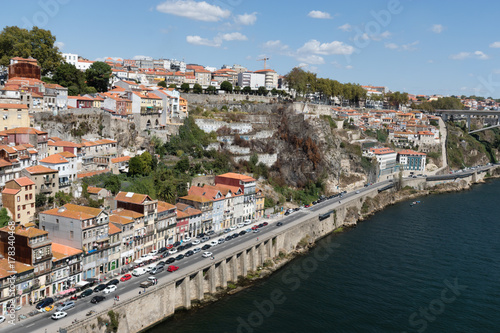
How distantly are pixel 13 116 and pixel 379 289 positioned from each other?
108ft

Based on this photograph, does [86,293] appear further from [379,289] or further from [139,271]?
[379,289]

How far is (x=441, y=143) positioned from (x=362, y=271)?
215 feet

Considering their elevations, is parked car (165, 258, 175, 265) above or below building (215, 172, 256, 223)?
below

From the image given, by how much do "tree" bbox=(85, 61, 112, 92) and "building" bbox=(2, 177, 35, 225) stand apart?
3047cm

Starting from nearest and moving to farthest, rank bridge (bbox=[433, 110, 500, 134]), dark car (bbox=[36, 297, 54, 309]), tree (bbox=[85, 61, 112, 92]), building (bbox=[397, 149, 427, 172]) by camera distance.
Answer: dark car (bbox=[36, 297, 54, 309]) → tree (bbox=[85, 61, 112, 92]) → building (bbox=[397, 149, 427, 172]) → bridge (bbox=[433, 110, 500, 134])

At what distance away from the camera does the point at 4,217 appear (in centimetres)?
2880

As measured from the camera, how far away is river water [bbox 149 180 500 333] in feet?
92.7

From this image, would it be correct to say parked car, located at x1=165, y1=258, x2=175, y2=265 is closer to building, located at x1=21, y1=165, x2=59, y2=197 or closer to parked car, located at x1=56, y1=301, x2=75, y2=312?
parked car, located at x1=56, y1=301, x2=75, y2=312

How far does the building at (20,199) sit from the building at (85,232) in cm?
147

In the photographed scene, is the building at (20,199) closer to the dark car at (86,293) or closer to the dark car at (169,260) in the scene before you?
the dark car at (86,293)

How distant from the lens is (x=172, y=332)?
26.1m

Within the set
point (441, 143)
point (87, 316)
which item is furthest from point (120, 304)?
point (441, 143)

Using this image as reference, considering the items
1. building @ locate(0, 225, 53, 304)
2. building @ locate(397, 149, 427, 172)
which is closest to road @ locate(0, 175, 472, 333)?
building @ locate(0, 225, 53, 304)

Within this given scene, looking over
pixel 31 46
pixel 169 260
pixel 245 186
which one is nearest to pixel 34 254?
pixel 169 260
